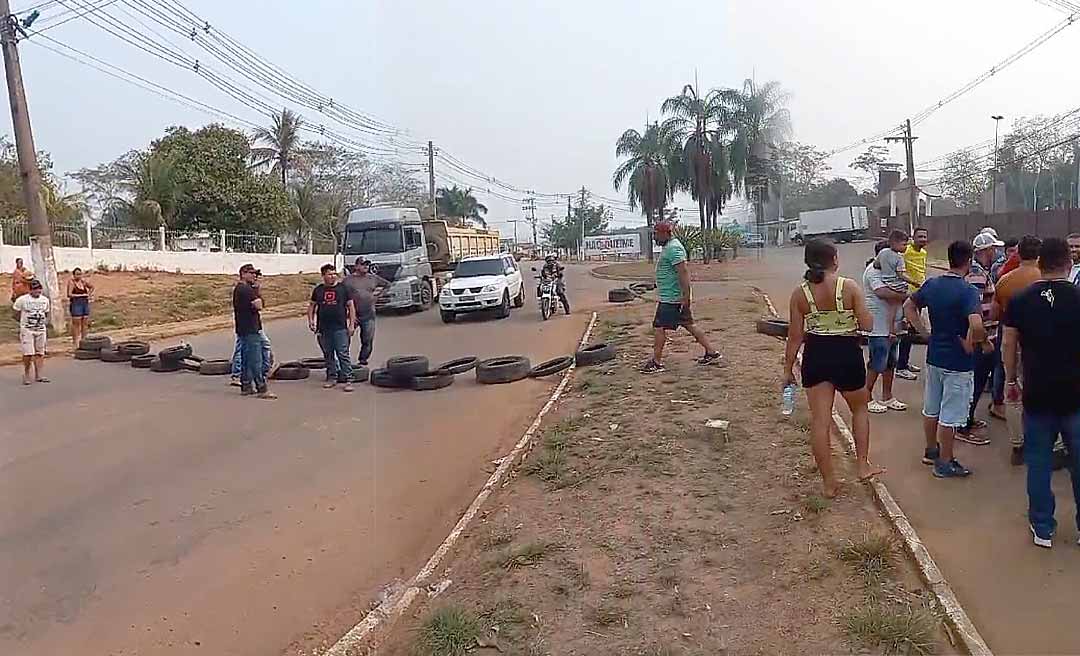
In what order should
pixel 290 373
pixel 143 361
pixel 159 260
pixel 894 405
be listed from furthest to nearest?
pixel 159 260, pixel 143 361, pixel 290 373, pixel 894 405

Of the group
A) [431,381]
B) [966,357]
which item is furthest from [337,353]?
[966,357]

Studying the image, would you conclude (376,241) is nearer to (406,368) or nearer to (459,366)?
(459,366)

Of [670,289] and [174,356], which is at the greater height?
[670,289]

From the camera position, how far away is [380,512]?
263 inches

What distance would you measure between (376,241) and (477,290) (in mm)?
4961

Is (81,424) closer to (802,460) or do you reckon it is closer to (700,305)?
(802,460)

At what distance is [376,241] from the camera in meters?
24.5

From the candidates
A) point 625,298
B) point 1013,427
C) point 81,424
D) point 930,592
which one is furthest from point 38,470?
point 625,298

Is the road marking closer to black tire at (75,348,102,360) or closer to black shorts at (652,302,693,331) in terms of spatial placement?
black shorts at (652,302,693,331)

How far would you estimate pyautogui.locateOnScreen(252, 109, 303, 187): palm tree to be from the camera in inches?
2267

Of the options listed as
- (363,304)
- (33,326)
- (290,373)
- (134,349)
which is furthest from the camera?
(134,349)

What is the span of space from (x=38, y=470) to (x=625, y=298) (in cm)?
1777

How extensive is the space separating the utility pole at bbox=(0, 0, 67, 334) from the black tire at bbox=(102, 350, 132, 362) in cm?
523

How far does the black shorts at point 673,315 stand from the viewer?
1020cm
